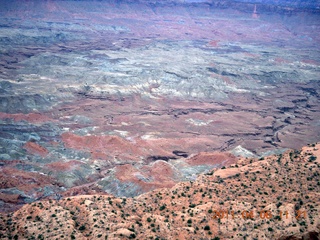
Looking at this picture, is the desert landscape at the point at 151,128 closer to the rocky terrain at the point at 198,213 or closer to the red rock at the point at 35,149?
the rocky terrain at the point at 198,213

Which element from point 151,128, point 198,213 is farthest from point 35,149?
point 198,213

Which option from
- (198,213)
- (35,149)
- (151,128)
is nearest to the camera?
(198,213)

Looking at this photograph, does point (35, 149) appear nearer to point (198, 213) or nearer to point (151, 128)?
point (151, 128)

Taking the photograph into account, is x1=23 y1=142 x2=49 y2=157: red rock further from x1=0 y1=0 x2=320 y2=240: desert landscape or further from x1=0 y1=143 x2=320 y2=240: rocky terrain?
x1=0 y1=143 x2=320 y2=240: rocky terrain

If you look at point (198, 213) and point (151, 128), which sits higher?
point (198, 213)

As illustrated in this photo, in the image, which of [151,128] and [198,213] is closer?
[198,213]
